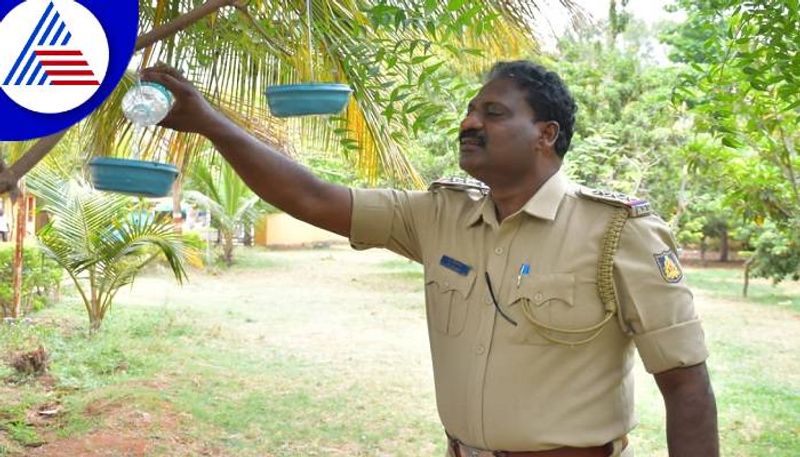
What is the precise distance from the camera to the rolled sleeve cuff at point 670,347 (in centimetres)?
155

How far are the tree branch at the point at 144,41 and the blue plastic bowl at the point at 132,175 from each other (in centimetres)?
21

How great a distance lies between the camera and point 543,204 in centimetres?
171

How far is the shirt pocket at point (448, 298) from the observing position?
5.65ft

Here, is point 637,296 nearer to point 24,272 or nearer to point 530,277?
point 530,277

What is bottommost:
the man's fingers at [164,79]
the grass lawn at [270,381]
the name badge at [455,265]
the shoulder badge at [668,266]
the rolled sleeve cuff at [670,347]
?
the grass lawn at [270,381]

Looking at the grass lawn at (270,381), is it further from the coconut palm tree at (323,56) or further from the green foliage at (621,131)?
the green foliage at (621,131)

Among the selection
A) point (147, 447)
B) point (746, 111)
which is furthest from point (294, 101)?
point (147, 447)

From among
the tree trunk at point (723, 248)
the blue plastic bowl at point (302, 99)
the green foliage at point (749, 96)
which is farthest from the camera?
the tree trunk at point (723, 248)

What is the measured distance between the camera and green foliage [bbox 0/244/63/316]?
26.6 ft

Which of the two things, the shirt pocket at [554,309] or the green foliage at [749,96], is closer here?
the shirt pocket at [554,309]

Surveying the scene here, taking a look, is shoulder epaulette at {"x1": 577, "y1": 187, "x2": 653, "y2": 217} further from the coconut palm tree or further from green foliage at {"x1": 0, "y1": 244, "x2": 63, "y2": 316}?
green foliage at {"x1": 0, "y1": 244, "x2": 63, "y2": 316}

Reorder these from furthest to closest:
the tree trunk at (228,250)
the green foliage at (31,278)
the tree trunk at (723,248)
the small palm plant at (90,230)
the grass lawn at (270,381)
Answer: the tree trunk at (723,248) → the tree trunk at (228,250) → the green foliage at (31,278) → the small palm plant at (90,230) → the grass lawn at (270,381)

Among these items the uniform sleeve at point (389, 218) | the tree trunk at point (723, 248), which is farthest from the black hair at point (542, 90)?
the tree trunk at point (723, 248)

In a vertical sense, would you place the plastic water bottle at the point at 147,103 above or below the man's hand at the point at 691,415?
above
